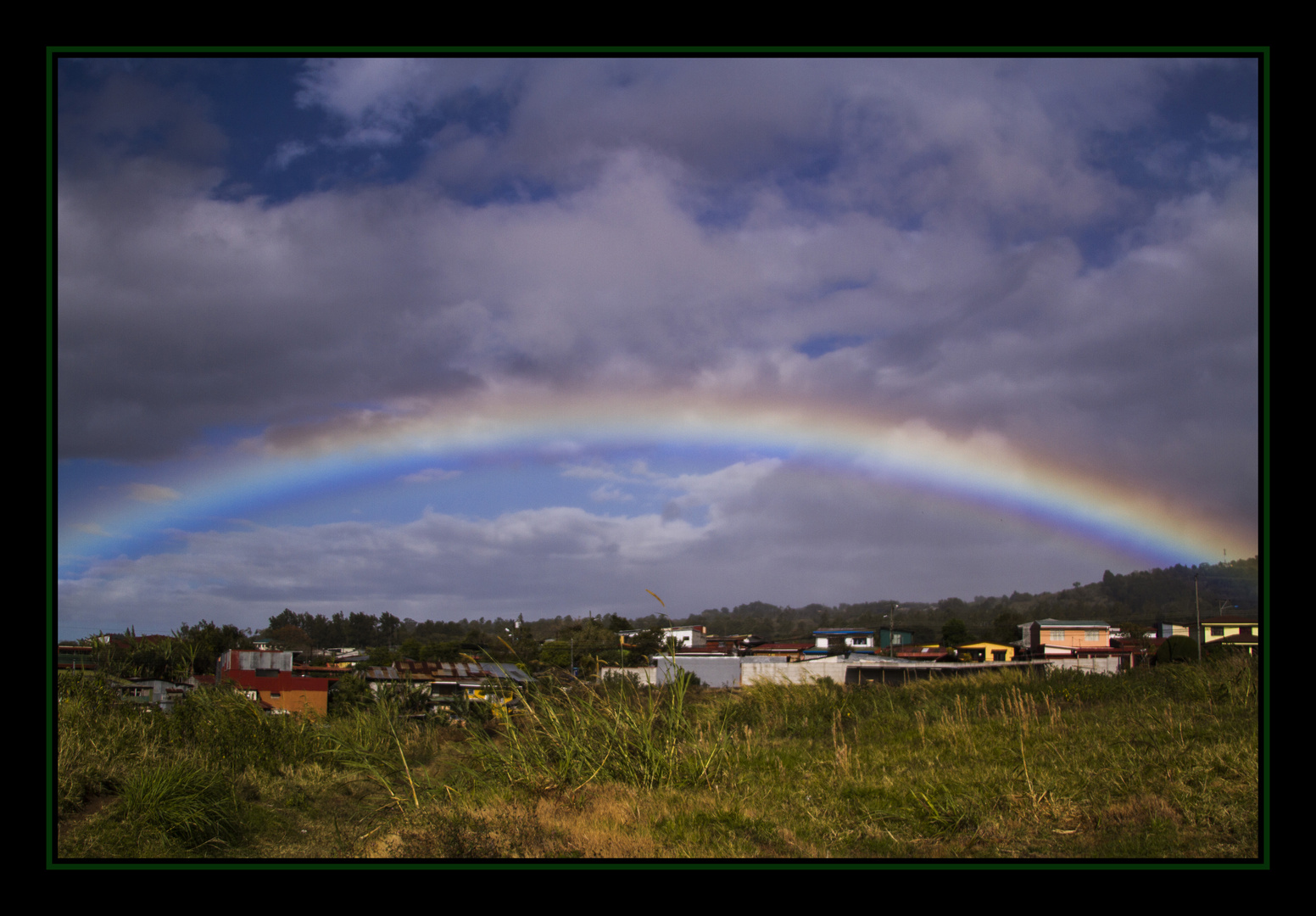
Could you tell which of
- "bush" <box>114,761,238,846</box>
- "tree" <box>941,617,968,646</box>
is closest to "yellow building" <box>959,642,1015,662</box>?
"tree" <box>941,617,968,646</box>

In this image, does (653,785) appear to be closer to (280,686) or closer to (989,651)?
(280,686)

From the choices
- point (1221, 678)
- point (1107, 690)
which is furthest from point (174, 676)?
point (1221, 678)

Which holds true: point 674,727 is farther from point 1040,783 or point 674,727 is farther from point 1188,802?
point 1188,802

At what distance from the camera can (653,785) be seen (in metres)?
8.38

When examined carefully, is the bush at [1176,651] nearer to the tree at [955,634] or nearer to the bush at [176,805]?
the bush at [176,805]

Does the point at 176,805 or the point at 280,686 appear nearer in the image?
the point at 176,805

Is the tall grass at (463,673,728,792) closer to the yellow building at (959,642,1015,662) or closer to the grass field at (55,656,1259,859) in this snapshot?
the grass field at (55,656,1259,859)

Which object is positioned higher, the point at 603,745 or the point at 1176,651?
the point at 603,745

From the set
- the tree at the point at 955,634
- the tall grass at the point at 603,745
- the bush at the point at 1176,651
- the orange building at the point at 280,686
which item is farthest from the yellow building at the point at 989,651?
the tall grass at the point at 603,745

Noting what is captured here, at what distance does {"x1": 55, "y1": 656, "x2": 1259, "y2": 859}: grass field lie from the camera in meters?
6.28

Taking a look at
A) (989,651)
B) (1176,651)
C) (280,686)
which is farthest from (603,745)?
(989,651)

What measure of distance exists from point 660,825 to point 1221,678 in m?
10.8
